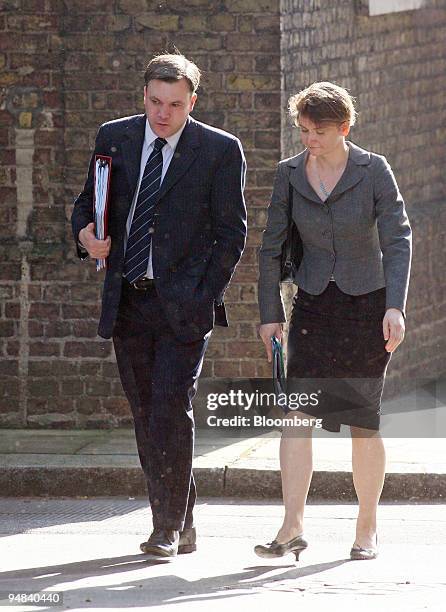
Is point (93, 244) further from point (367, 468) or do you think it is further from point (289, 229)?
point (367, 468)

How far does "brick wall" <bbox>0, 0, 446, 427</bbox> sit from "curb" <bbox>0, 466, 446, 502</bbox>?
4.32 ft

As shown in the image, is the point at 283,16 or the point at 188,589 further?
the point at 283,16

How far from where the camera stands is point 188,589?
234 inches

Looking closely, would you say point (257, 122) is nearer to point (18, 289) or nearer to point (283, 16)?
point (283, 16)

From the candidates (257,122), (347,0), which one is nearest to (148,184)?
(257,122)

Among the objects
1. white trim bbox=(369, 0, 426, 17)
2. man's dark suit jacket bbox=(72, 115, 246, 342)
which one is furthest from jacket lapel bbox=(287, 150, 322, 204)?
white trim bbox=(369, 0, 426, 17)

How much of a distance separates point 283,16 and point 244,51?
31 cm

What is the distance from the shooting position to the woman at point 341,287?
246 inches

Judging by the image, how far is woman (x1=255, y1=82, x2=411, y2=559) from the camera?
6.24 m

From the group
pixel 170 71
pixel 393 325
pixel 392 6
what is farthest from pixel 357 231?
pixel 392 6

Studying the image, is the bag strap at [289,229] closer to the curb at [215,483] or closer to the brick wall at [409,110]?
the curb at [215,483]

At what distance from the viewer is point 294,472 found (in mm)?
6328

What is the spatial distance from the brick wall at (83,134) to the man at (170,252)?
9.26ft

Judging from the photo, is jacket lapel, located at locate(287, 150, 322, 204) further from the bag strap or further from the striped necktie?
the striped necktie
